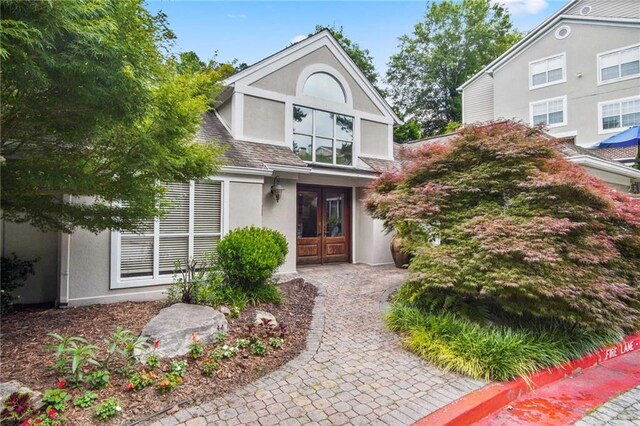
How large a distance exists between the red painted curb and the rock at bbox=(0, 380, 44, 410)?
3309mm

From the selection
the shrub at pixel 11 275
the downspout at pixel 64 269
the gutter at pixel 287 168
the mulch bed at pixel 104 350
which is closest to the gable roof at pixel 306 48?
the gutter at pixel 287 168

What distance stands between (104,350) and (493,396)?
14.7ft

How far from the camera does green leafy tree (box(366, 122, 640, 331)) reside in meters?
4.48

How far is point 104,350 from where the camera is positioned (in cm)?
405

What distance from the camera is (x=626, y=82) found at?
53.9 feet

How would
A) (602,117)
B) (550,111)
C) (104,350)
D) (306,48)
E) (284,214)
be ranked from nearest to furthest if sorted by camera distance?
1. (104,350)
2. (284,214)
3. (306,48)
4. (602,117)
5. (550,111)

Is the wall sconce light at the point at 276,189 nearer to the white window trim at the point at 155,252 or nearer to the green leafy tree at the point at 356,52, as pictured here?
the white window trim at the point at 155,252

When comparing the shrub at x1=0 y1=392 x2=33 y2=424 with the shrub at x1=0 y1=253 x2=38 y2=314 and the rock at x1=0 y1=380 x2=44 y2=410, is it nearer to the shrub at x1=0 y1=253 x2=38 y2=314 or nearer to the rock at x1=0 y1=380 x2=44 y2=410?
the rock at x1=0 y1=380 x2=44 y2=410

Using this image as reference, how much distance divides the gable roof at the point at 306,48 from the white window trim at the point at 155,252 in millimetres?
3640

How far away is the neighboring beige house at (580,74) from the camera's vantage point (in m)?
16.4

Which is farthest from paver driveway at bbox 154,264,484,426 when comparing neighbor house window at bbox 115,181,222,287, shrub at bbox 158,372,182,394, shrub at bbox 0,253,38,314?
shrub at bbox 0,253,38,314

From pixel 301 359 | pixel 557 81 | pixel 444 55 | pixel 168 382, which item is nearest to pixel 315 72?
pixel 301 359

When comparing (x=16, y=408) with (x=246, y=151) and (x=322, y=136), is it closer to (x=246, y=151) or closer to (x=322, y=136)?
(x=246, y=151)

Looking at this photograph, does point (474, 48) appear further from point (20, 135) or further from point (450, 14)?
point (20, 135)
